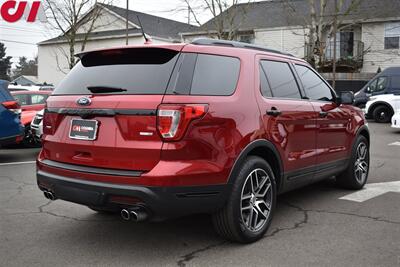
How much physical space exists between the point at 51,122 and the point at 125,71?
87 centimetres

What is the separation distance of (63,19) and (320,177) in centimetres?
2579

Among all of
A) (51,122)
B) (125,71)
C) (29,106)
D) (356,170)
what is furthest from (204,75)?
(29,106)

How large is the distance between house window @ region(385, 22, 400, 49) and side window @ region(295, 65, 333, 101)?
23823 mm

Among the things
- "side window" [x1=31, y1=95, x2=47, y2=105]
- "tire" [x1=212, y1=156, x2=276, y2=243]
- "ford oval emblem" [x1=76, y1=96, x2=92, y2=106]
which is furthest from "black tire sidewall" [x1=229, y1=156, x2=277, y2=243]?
"side window" [x1=31, y1=95, x2=47, y2=105]

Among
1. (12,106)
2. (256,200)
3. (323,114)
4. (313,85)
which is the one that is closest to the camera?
(256,200)

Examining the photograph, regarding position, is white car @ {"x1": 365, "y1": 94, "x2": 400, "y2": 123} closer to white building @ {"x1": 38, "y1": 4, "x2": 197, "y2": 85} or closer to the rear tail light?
the rear tail light

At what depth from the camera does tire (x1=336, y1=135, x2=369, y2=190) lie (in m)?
6.23

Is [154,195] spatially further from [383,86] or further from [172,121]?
[383,86]

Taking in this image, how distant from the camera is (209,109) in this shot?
12.3 ft

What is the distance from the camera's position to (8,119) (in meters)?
8.72

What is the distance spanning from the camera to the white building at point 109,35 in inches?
1339

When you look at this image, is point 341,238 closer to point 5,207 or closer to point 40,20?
point 5,207

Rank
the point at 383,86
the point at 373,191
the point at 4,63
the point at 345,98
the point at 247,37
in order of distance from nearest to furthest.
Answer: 1. the point at 345,98
2. the point at 373,191
3. the point at 383,86
4. the point at 247,37
5. the point at 4,63

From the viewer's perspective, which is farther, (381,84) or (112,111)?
(381,84)
